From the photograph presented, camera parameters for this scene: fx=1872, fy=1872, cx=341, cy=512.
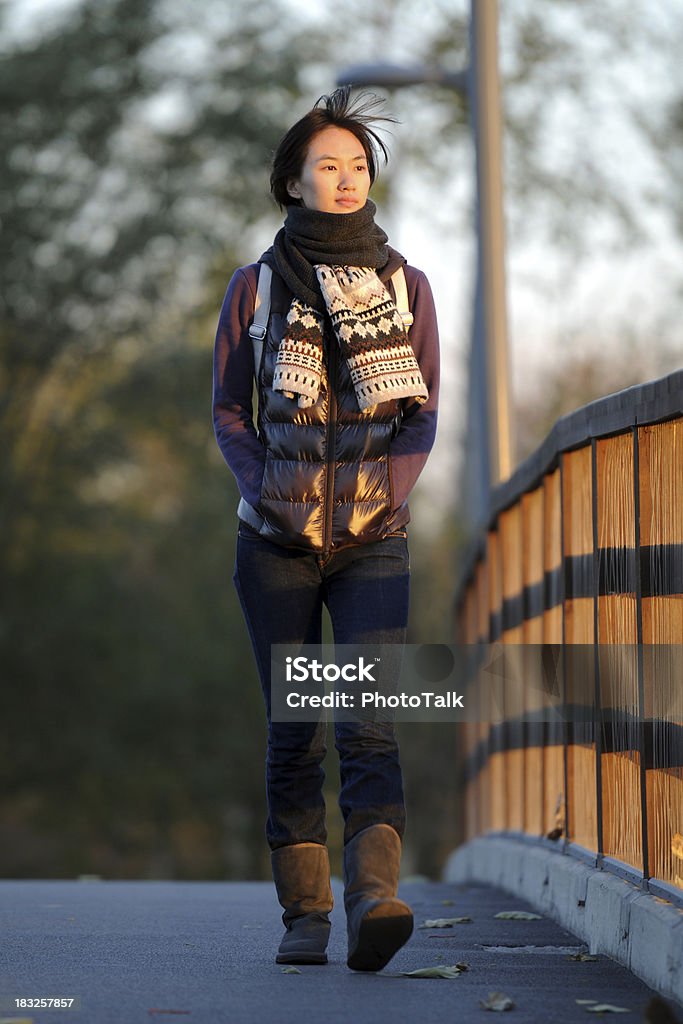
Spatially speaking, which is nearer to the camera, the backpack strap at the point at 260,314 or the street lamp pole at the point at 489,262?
the backpack strap at the point at 260,314

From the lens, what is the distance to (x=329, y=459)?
4.54 m

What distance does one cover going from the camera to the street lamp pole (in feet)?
36.9

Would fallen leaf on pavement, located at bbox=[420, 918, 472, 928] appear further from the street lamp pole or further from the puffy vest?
the street lamp pole

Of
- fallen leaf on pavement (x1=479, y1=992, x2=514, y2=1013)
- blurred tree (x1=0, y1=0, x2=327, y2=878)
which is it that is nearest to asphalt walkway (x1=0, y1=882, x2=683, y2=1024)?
fallen leaf on pavement (x1=479, y1=992, x2=514, y2=1013)

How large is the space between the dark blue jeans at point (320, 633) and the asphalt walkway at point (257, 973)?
397 mm

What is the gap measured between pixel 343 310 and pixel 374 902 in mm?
1419

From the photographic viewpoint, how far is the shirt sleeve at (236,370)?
474 centimetres

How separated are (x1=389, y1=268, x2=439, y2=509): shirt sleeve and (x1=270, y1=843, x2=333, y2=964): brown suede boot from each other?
942mm

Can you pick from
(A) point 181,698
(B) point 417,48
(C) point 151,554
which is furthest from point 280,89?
(A) point 181,698

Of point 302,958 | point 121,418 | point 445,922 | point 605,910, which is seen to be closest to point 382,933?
point 302,958

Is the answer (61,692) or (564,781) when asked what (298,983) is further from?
(61,692)

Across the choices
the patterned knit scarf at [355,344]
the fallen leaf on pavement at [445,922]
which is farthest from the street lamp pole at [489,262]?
the patterned knit scarf at [355,344]

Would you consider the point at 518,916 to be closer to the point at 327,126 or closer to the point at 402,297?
the point at 402,297

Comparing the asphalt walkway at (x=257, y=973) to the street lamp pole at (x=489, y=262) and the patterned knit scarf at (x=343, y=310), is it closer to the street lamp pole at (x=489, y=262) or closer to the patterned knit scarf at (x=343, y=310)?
the patterned knit scarf at (x=343, y=310)
